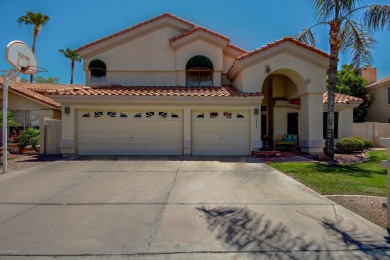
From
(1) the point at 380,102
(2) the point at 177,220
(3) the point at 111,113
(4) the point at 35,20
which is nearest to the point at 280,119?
(3) the point at 111,113

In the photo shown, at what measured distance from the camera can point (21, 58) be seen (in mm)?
10344

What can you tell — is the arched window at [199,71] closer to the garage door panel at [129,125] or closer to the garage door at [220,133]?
the garage door at [220,133]

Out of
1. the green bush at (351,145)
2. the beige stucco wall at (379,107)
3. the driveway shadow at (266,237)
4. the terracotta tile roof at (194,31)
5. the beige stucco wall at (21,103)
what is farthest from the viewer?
the beige stucco wall at (379,107)

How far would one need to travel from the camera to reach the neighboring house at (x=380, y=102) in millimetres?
25500

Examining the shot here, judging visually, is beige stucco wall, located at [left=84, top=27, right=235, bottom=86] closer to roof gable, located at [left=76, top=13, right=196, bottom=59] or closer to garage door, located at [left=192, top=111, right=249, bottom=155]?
roof gable, located at [left=76, top=13, right=196, bottom=59]

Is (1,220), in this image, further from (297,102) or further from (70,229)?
(297,102)

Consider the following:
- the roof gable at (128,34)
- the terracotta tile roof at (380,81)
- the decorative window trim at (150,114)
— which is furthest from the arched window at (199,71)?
the terracotta tile roof at (380,81)

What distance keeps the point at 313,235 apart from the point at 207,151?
9753 mm

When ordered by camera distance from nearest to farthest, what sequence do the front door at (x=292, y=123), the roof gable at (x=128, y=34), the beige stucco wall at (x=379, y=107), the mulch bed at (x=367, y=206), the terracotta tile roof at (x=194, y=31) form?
1. the mulch bed at (x=367, y=206)
2. the terracotta tile roof at (x=194, y=31)
3. the roof gable at (x=128, y=34)
4. the front door at (x=292, y=123)
5. the beige stucco wall at (x=379, y=107)

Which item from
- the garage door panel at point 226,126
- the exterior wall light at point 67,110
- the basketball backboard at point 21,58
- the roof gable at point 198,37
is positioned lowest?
the garage door panel at point 226,126

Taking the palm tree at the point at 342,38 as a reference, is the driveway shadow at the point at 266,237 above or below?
below

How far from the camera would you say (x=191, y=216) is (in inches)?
213

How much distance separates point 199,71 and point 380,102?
799 inches

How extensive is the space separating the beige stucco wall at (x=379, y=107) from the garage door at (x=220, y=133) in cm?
1911
